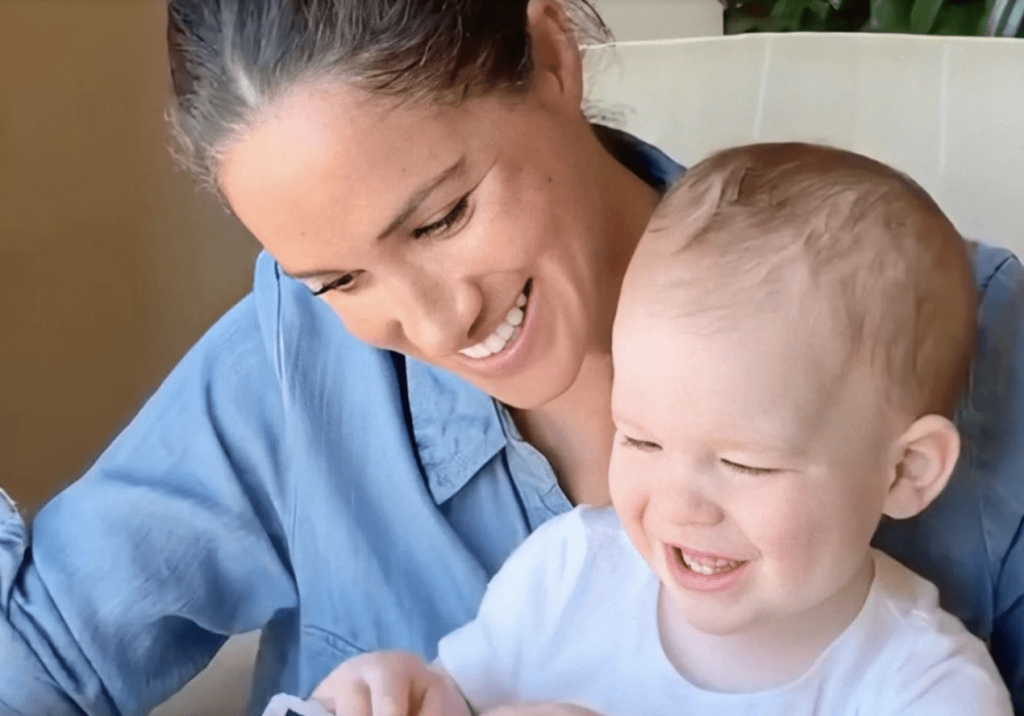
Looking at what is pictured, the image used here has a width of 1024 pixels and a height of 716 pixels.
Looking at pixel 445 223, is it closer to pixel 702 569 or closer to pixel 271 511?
pixel 702 569

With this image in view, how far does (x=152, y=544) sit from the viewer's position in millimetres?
980

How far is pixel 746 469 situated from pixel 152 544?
0.49m

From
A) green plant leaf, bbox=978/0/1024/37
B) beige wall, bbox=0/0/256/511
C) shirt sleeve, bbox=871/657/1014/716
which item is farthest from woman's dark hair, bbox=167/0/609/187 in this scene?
A: green plant leaf, bbox=978/0/1024/37

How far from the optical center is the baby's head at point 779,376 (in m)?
0.69

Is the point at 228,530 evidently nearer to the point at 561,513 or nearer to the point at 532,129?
the point at 561,513

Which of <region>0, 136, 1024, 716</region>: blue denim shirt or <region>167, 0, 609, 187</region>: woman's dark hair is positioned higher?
<region>167, 0, 609, 187</region>: woman's dark hair

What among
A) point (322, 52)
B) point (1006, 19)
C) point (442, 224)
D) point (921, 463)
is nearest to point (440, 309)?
point (442, 224)

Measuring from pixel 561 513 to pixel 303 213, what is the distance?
12.9 inches

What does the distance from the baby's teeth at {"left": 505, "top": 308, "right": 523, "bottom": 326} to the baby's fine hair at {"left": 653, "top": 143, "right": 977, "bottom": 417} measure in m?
0.13

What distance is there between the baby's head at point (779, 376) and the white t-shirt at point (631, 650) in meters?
0.05

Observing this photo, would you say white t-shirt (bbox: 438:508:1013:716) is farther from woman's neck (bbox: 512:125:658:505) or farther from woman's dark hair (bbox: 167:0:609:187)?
woman's dark hair (bbox: 167:0:609:187)

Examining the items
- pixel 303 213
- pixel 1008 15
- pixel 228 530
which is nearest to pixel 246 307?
pixel 228 530

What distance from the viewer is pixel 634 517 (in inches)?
29.6

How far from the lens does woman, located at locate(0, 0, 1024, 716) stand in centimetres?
75
